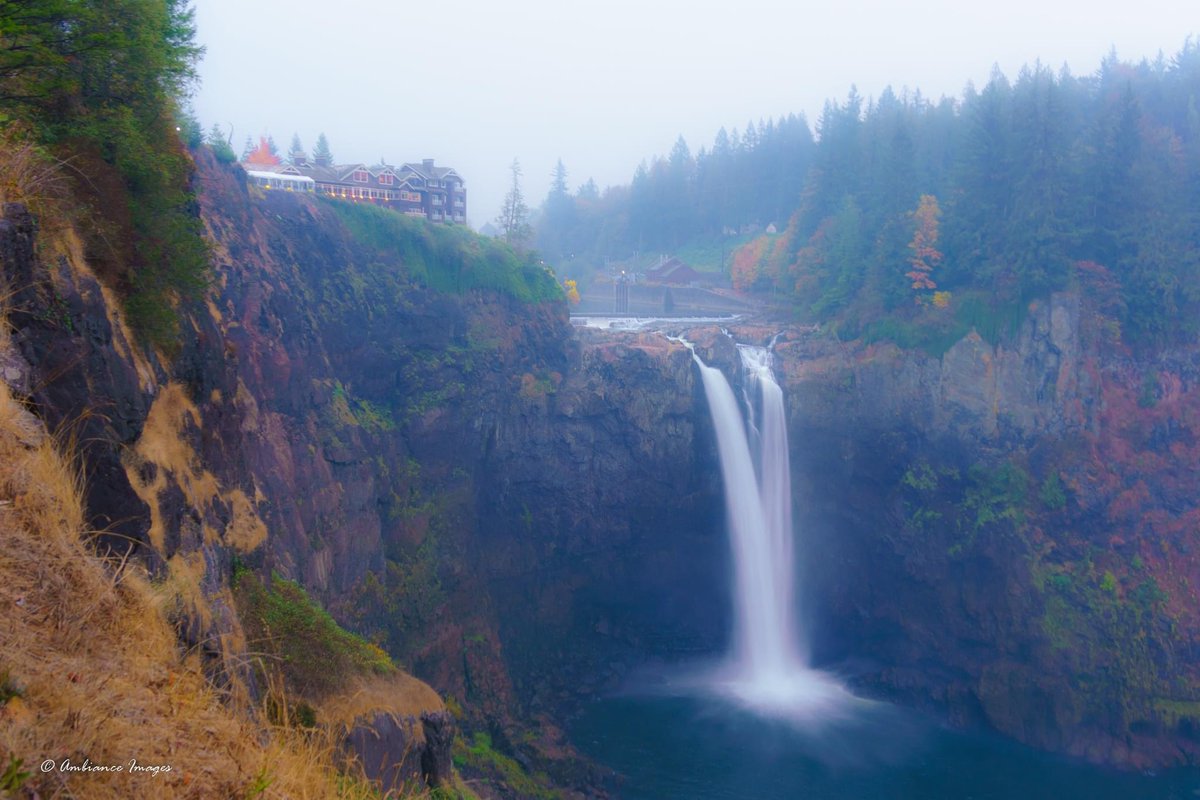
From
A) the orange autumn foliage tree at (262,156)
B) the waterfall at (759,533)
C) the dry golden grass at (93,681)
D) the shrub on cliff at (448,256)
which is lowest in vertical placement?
the waterfall at (759,533)

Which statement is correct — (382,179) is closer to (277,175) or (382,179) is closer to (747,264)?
(277,175)

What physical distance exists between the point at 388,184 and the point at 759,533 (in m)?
23.0

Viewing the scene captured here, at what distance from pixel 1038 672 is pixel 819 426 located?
1118 cm

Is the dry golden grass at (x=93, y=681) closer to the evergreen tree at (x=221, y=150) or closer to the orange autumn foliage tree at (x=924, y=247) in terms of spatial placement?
the evergreen tree at (x=221, y=150)

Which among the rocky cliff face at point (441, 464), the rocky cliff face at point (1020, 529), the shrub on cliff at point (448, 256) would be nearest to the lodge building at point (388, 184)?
the shrub on cliff at point (448, 256)

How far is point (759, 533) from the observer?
30.9 meters

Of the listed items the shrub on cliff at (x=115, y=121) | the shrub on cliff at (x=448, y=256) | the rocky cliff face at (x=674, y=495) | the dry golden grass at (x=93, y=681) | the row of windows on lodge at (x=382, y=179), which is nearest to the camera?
the dry golden grass at (x=93, y=681)

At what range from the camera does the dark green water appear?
2311 cm

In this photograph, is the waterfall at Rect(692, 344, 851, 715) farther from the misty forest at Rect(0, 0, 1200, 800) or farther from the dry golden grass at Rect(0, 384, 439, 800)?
the dry golden grass at Rect(0, 384, 439, 800)

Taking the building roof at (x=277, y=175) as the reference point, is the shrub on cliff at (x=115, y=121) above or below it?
below

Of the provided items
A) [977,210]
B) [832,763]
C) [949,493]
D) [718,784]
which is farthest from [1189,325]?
[718,784]

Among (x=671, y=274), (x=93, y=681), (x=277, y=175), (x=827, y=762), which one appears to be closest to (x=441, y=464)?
(x=277, y=175)

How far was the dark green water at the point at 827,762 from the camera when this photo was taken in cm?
2311

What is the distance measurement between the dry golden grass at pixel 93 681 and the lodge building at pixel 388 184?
28.4m
